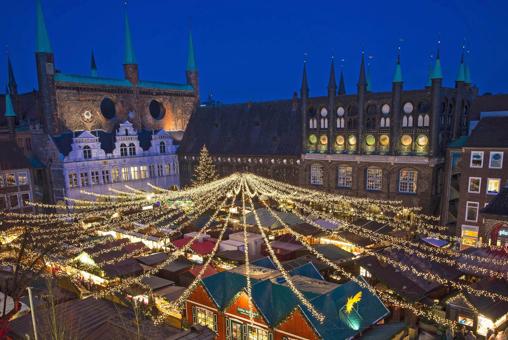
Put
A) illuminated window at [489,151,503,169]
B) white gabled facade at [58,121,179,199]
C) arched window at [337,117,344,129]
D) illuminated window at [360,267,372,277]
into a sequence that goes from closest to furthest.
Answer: illuminated window at [360,267,372,277] → illuminated window at [489,151,503,169] → arched window at [337,117,344,129] → white gabled facade at [58,121,179,199]

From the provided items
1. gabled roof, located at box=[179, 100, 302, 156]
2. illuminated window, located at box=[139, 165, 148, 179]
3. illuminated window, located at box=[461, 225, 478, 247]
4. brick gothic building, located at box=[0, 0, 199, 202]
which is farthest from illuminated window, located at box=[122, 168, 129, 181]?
illuminated window, located at box=[461, 225, 478, 247]

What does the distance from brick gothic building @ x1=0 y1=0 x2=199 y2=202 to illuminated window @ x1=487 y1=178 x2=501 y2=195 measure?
43785 mm

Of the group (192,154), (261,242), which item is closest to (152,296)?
(261,242)

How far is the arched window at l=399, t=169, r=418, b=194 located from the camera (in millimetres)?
35531

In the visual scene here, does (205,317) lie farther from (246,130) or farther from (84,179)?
(246,130)

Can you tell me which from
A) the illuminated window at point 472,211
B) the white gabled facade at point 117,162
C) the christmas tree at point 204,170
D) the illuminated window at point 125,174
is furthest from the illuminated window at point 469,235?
the illuminated window at point 125,174

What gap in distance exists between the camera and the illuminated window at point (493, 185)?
29.0 metres

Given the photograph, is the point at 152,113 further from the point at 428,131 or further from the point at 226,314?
the point at 226,314

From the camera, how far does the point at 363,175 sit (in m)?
38.4

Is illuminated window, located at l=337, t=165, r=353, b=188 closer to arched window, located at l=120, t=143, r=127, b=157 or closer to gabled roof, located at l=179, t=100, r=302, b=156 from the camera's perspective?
gabled roof, located at l=179, t=100, r=302, b=156

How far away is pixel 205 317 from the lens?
1827 cm

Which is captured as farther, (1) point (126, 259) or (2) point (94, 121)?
(2) point (94, 121)

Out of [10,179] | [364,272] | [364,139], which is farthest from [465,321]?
[10,179]

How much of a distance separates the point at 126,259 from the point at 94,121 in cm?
3185
